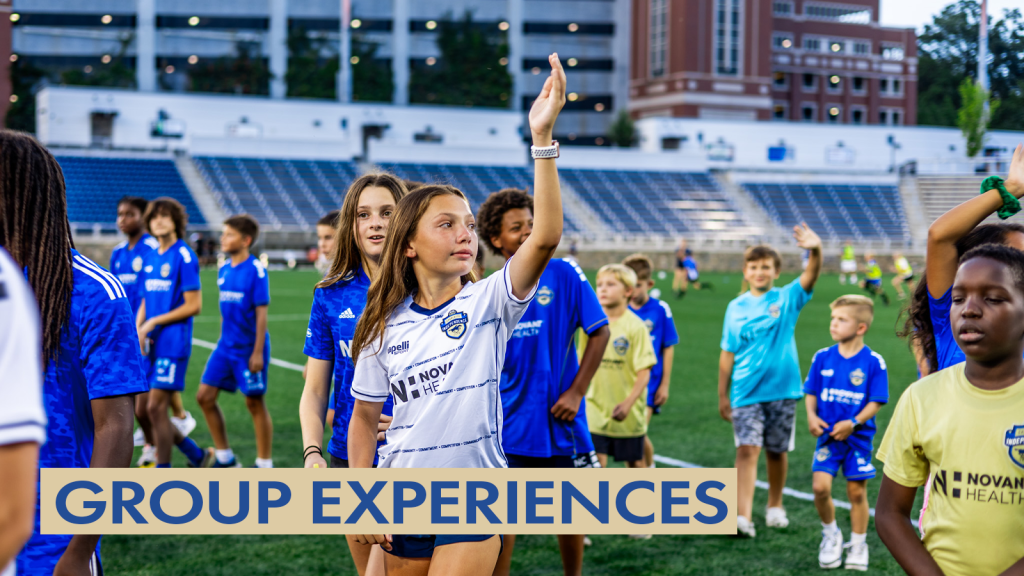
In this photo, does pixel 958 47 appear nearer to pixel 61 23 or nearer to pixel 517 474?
pixel 61 23

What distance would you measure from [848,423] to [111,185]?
136 ft

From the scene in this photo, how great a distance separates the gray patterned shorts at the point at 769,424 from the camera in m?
5.96

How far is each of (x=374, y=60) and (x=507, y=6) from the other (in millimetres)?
11612

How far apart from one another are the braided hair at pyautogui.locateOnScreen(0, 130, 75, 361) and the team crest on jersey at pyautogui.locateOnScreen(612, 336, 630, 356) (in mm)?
4269

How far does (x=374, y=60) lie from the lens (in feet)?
206

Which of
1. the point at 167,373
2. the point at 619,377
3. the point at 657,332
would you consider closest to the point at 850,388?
the point at 619,377

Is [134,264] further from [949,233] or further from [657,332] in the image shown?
[949,233]

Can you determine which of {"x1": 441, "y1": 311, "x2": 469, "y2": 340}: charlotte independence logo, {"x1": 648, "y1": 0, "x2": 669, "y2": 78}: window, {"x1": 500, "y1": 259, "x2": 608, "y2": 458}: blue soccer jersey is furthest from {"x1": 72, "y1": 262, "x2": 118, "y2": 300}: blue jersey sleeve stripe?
{"x1": 648, "y1": 0, "x2": 669, "y2": 78}: window

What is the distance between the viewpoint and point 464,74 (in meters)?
63.1

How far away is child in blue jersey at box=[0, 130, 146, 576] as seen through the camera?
218cm

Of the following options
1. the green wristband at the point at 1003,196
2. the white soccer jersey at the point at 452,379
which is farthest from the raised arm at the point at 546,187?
the green wristband at the point at 1003,196

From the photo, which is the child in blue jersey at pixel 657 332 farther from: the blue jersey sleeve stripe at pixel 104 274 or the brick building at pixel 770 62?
the brick building at pixel 770 62

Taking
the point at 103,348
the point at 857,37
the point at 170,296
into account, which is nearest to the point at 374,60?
the point at 857,37

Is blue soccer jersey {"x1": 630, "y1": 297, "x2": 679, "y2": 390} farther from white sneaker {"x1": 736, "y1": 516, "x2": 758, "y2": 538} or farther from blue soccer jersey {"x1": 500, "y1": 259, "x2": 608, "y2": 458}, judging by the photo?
blue soccer jersey {"x1": 500, "y1": 259, "x2": 608, "y2": 458}
